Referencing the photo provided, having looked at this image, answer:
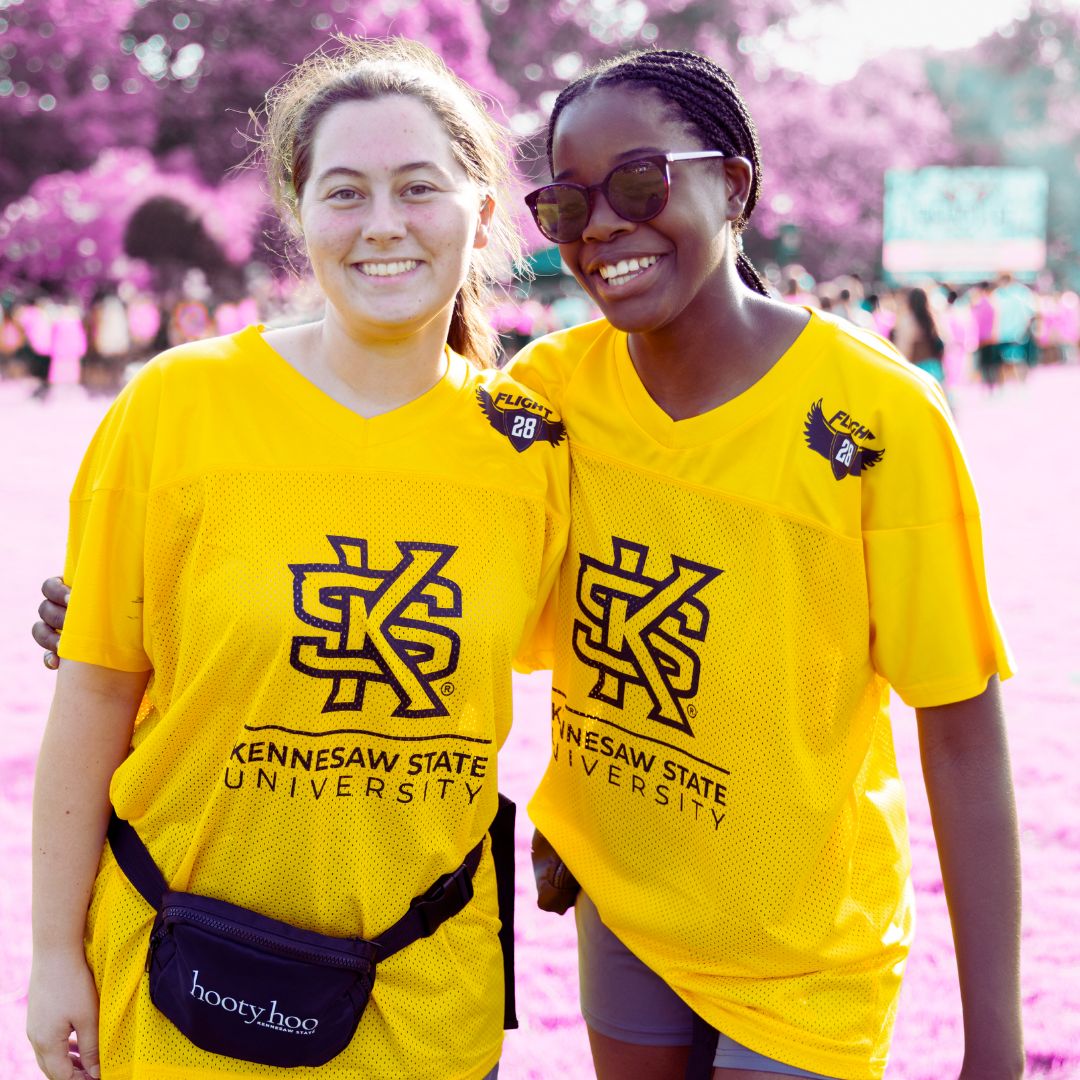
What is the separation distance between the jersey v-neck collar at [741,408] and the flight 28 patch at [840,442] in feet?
0.25

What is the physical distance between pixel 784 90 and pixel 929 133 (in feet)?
22.4

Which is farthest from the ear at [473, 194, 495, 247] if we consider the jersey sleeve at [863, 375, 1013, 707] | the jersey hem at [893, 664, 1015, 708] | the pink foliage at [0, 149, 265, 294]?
the pink foliage at [0, 149, 265, 294]

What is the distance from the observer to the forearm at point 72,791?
2.16 metres

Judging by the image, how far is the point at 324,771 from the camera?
210 centimetres

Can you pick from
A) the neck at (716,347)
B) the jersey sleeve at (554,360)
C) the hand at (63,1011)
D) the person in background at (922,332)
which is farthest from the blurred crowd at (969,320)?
the hand at (63,1011)

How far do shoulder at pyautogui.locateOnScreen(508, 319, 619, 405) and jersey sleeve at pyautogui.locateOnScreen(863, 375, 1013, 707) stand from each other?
665 millimetres

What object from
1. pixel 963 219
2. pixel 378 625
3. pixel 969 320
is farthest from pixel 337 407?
pixel 963 219

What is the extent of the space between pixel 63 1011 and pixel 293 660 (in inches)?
27.6

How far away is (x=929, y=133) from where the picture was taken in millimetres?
41812

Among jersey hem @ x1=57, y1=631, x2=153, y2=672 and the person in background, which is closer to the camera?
jersey hem @ x1=57, y1=631, x2=153, y2=672

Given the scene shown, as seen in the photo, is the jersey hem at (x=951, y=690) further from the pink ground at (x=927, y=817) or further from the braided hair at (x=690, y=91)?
the pink ground at (x=927, y=817)

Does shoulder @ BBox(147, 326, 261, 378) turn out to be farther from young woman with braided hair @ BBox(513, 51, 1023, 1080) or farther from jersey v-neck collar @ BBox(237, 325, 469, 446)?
young woman with braided hair @ BBox(513, 51, 1023, 1080)

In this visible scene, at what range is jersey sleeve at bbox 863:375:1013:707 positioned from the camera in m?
2.11

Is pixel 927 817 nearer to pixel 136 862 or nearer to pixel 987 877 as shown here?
pixel 987 877
